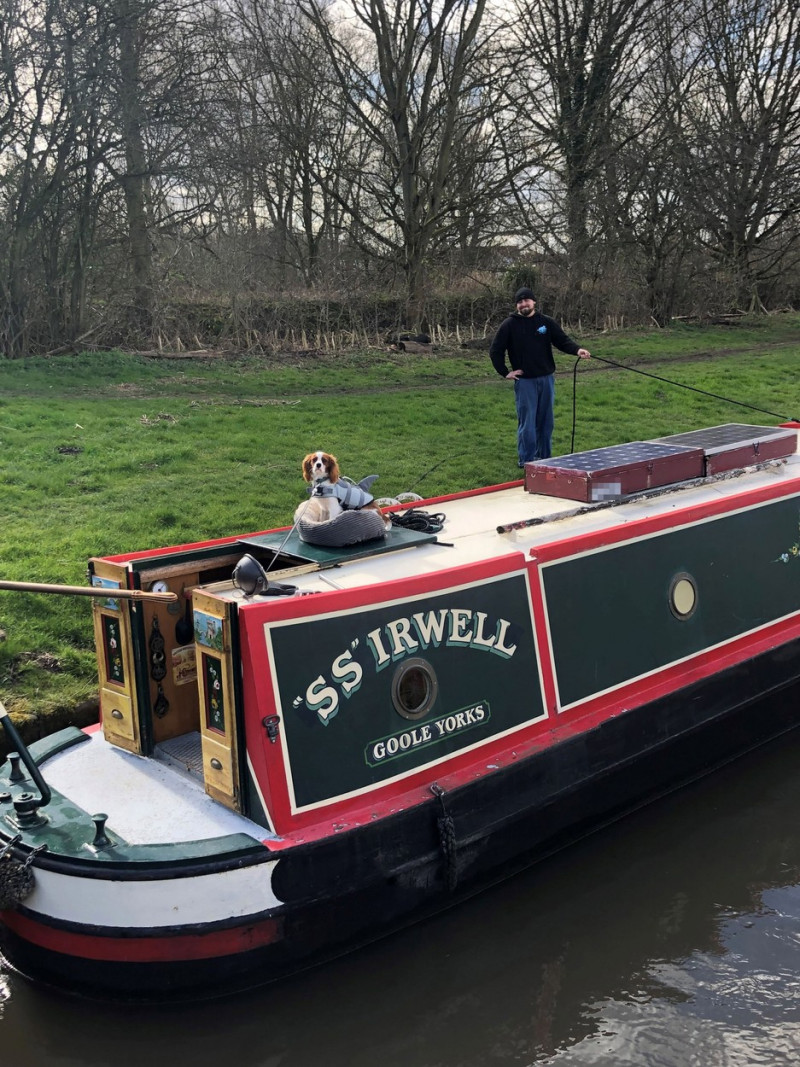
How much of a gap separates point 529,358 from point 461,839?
4.76 meters

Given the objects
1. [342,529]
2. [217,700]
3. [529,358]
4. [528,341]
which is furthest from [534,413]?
[217,700]

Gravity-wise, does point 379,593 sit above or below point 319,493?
below

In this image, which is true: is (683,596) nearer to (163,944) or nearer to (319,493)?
(319,493)

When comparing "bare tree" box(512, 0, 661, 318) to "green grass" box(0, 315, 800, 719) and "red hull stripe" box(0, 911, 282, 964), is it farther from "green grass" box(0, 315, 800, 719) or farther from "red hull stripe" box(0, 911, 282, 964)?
"red hull stripe" box(0, 911, 282, 964)

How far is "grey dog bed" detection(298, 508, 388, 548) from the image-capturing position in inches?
190

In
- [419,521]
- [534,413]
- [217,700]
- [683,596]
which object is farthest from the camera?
[534,413]

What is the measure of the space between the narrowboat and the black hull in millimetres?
13

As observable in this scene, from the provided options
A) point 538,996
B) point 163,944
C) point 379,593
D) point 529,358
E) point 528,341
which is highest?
point 528,341

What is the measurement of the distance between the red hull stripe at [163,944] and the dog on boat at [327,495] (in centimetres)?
194

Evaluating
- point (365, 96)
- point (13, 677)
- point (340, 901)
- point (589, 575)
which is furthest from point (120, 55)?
point (340, 901)

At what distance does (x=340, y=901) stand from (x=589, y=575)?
2115 millimetres

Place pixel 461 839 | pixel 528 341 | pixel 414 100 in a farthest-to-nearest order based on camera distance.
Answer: pixel 414 100
pixel 528 341
pixel 461 839

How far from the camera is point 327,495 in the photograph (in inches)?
192

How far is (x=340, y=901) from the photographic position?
4.08m
